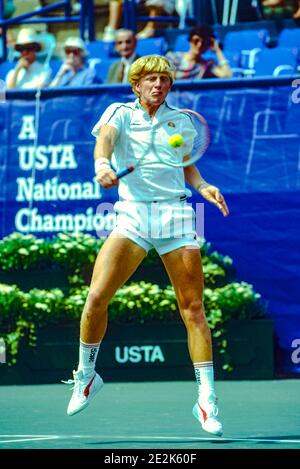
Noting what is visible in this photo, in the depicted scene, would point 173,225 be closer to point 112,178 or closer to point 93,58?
point 112,178

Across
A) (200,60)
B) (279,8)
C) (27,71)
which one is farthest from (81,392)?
(279,8)

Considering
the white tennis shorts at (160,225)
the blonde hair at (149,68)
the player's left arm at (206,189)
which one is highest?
the blonde hair at (149,68)

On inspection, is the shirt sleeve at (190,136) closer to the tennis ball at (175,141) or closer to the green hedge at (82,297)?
the tennis ball at (175,141)

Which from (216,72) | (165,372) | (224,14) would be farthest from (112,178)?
(224,14)

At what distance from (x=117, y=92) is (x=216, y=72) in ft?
3.72

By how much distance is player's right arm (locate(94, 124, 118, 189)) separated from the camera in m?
6.09

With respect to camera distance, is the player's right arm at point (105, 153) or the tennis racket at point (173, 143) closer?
the player's right arm at point (105, 153)

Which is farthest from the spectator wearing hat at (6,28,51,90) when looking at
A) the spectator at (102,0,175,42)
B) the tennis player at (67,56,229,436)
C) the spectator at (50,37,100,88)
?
the tennis player at (67,56,229,436)

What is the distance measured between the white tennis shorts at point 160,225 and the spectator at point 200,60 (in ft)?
16.1

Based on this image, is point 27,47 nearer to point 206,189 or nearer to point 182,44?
point 182,44

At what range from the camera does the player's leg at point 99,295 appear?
646 cm

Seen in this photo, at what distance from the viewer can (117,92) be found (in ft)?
35.1

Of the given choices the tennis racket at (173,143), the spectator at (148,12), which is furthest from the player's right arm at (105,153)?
the spectator at (148,12)

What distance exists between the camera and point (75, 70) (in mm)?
12047
